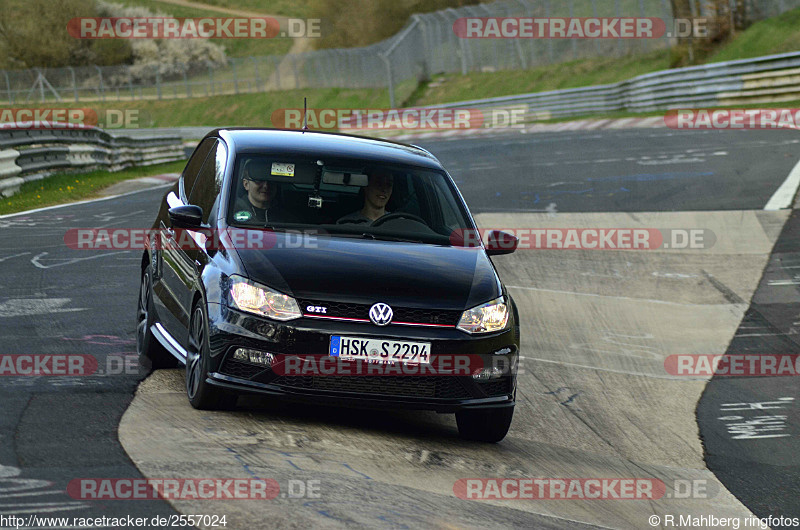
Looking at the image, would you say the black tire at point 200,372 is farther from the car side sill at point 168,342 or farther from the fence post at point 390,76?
the fence post at point 390,76

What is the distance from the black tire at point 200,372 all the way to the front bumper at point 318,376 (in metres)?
0.08

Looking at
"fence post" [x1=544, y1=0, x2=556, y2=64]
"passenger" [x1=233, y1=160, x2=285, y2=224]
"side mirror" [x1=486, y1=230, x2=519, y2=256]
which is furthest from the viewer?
"fence post" [x1=544, y1=0, x2=556, y2=64]

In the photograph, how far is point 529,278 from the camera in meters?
12.5

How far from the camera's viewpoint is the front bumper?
19.9 feet

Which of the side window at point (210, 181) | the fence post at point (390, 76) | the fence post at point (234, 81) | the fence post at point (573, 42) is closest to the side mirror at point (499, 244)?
the side window at point (210, 181)

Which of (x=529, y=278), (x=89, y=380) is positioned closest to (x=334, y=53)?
(x=529, y=278)

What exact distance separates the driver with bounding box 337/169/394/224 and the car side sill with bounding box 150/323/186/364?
1.22 meters

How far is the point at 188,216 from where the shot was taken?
6.96 m

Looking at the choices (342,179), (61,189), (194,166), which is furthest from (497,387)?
(61,189)

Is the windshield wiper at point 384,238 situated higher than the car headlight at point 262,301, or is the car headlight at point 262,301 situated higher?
the windshield wiper at point 384,238

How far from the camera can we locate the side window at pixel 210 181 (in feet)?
24.1

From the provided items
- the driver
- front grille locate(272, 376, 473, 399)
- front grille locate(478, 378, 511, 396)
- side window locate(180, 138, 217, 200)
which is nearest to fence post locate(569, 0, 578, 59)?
side window locate(180, 138, 217, 200)

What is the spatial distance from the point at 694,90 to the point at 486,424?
28679 millimetres

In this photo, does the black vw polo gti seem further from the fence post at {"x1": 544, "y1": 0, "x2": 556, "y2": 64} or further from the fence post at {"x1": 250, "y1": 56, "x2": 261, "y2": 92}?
the fence post at {"x1": 250, "y1": 56, "x2": 261, "y2": 92}
